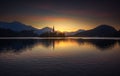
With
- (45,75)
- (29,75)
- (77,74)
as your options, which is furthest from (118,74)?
(29,75)

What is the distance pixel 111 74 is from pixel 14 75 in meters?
12.3

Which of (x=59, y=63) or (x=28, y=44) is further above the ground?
(x=28, y=44)

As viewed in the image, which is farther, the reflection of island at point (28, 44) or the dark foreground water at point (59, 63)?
the reflection of island at point (28, 44)

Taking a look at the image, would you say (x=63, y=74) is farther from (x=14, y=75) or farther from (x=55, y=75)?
(x=14, y=75)

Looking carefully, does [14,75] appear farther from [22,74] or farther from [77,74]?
[77,74]

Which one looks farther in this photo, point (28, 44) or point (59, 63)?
point (28, 44)

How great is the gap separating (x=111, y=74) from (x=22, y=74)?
1139 centimetres

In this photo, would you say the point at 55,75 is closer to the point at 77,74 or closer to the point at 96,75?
the point at 77,74

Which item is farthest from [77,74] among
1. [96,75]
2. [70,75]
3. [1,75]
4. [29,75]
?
[1,75]

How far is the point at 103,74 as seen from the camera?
2234 cm

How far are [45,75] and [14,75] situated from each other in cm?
381

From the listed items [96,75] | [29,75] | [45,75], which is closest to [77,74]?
[96,75]

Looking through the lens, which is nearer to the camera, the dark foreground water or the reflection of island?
the dark foreground water

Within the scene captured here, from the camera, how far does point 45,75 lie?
21375 millimetres
